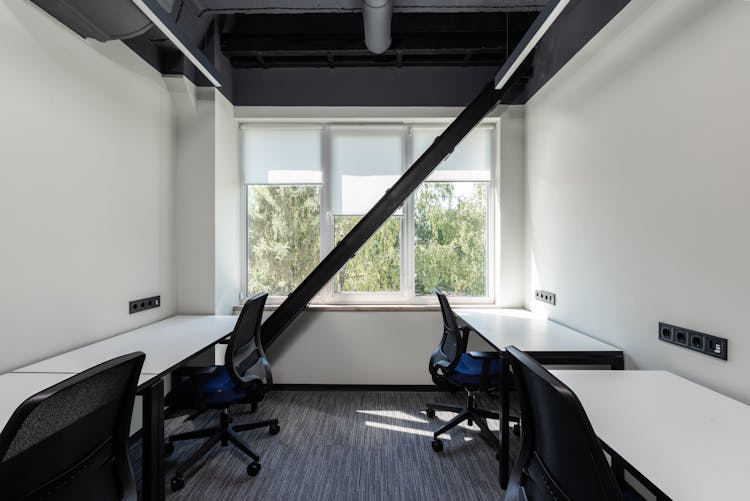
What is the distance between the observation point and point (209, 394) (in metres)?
2.26

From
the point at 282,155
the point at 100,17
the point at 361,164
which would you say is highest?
the point at 100,17

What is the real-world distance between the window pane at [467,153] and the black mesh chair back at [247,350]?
2.25 meters

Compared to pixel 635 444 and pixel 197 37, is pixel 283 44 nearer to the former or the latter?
pixel 197 37

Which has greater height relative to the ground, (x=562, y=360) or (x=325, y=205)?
(x=325, y=205)

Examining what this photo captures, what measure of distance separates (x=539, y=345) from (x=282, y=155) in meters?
2.98

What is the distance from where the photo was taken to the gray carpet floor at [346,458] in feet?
6.97

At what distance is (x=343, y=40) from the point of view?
322 centimetres

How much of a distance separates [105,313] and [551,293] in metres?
3.36

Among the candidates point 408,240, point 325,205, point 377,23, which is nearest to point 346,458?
point 408,240

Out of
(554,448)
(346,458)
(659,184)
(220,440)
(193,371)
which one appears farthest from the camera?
(220,440)

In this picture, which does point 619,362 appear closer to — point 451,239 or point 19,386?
point 451,239

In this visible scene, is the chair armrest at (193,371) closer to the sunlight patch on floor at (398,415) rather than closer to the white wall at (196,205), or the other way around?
the white wall at (196,205)

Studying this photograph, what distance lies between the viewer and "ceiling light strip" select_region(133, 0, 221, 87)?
1792mm

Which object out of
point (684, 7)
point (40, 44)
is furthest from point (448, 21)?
point (40, 44)
